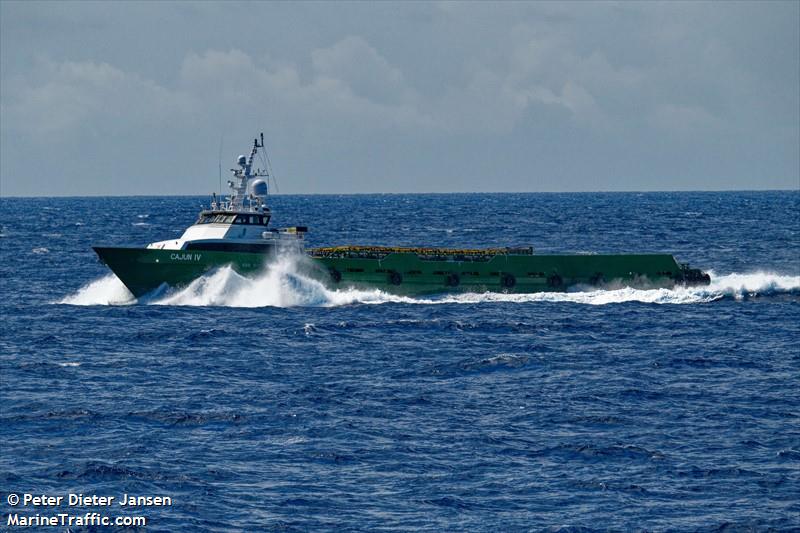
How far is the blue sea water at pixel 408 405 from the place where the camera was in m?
26.0

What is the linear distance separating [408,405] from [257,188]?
27.2 metres

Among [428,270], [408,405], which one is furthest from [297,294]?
[408,405]

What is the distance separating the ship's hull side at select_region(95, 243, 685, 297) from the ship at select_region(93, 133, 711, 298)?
54mm

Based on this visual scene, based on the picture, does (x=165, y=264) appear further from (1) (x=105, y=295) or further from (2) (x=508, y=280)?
(2) (x=508, y=280)

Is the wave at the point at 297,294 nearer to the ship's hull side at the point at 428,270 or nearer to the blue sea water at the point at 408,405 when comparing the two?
the blue sea water at the point at 408,405

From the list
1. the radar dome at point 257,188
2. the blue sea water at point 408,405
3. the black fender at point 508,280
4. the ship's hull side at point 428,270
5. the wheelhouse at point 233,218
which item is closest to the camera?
the blue sea water at point 408,405

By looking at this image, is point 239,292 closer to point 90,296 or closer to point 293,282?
point 293,282

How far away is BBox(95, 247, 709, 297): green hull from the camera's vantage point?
5678 cm

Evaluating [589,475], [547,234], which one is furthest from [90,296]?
[547,234]

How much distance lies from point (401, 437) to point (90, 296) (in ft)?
111

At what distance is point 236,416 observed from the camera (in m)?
33.2

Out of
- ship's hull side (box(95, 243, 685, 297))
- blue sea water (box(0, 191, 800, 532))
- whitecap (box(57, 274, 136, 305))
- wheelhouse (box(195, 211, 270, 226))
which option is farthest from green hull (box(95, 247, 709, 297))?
wheelhouse (box(195, 211, 270, 226))

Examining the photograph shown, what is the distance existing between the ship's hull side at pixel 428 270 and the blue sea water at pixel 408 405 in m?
0.80

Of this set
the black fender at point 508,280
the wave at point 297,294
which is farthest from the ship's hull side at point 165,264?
the black fender at point 508,280
